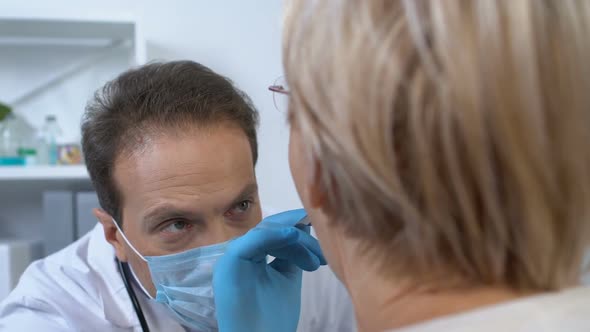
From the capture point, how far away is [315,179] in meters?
0.56

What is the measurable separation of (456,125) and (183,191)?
0.77 m

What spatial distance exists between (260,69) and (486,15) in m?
1.71

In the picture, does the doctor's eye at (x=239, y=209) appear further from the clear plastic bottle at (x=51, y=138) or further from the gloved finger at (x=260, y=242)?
the clear plastic bottle at (x=51, y=138)

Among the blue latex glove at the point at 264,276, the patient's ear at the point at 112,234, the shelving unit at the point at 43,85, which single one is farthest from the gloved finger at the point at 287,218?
the shelving unit at the point at 43,85

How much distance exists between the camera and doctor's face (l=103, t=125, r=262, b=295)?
1.13 m

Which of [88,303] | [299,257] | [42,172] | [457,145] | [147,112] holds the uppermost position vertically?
[457,145]

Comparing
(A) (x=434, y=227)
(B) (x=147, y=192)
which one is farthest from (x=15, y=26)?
(A) (x=434, y=227)

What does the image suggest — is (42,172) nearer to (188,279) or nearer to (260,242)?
(188,279)

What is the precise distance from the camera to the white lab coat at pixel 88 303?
1.23 meters

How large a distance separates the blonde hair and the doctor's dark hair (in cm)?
70

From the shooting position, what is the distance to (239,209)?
1.20 m

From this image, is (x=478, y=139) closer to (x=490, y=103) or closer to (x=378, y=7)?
(x=490, y=103)

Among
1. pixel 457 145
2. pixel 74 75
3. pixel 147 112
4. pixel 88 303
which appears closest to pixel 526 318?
pixel 457 145

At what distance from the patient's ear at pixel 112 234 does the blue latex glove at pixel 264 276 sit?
383mm
